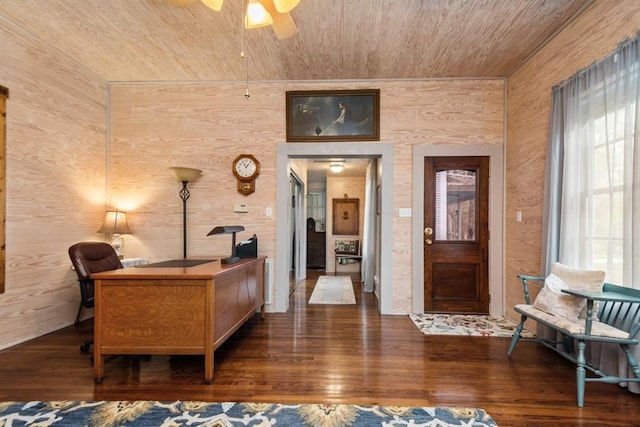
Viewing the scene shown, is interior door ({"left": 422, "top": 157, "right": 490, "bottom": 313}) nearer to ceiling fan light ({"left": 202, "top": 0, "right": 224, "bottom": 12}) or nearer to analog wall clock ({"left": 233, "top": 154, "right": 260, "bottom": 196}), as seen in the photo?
analog wall clock ({"left": 233, "top": 154, "right": 260, "bottom": 196})

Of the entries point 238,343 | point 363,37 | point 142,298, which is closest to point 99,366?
point 142,298

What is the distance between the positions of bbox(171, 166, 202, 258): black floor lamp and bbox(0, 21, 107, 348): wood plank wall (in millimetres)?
1009

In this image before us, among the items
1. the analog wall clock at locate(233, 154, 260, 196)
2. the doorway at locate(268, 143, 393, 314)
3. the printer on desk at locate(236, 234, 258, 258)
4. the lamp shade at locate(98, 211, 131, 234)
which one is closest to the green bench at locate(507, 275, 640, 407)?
the doorway at locate(268, 143, 393, 314)

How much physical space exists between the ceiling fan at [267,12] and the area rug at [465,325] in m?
3.01

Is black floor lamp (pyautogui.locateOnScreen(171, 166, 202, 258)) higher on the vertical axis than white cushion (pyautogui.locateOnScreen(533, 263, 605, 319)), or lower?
higher

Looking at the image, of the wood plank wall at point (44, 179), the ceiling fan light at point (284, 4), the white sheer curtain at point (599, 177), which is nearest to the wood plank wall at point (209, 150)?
the wood plank wall at point (44, 179)

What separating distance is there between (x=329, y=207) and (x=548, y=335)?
5252 millimetres

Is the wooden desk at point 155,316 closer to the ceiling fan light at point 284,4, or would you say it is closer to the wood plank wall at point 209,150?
the wood plank wall at point 209,150

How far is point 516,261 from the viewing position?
3328 mm

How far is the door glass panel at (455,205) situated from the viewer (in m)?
3.65

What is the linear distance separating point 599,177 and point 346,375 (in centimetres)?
243

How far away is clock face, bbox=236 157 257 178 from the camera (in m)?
3.67

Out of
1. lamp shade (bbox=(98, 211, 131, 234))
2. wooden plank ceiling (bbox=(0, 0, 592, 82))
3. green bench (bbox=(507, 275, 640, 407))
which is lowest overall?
green bench (bbox=(507, 275, 640, 407))

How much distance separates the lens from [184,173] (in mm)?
3486
